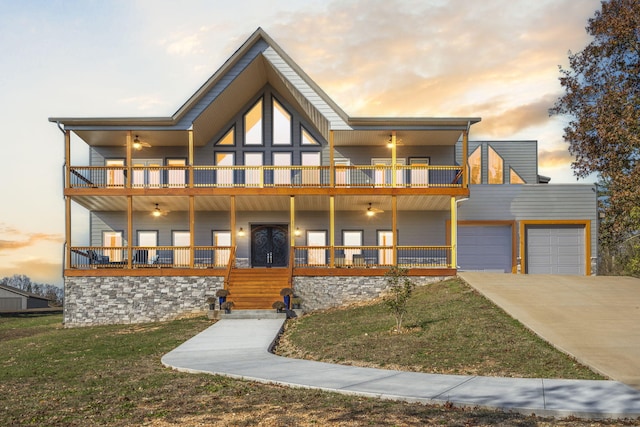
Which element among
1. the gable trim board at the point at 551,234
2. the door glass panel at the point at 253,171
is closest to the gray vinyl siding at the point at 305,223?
the door glass panel at the point at 253,171

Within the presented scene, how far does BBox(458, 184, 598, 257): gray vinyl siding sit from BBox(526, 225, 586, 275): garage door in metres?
0.55

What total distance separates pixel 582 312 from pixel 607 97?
1303 cm

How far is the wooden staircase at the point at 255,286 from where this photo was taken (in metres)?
24.0

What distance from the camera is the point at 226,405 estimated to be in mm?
9570

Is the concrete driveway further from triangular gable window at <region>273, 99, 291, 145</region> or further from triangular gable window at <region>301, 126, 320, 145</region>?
triangular gable window at <region>273, 99, 291, 145</region>

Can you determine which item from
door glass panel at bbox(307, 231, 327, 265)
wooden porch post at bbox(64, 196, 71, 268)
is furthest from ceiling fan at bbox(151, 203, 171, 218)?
door glass panel at bbox(307, 231, 327, 265)

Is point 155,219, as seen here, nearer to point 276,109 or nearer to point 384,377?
point 276,109

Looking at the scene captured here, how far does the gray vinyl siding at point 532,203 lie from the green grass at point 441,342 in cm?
988

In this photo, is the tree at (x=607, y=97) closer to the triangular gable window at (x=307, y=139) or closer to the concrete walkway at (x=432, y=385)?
the triangular gable window at (x=307, y=139)

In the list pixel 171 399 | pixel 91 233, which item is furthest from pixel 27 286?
pixel 171 399

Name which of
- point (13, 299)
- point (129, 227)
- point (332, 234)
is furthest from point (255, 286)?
point (13, 299)

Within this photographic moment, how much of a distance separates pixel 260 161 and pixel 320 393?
21.2 meters

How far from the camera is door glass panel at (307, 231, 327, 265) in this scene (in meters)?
29.8

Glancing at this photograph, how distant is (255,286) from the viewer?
82.7 ft
